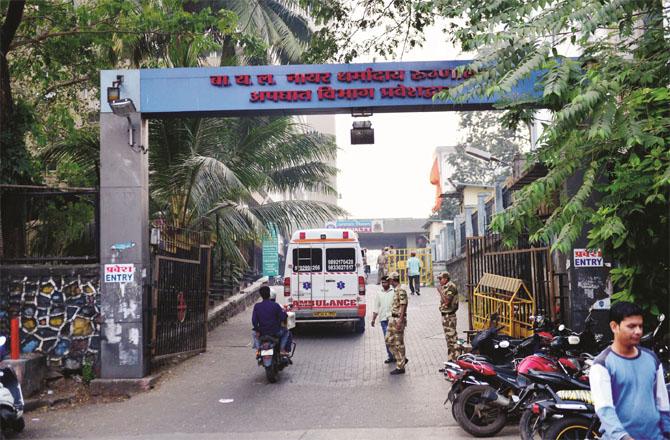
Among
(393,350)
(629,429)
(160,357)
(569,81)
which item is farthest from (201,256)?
(629,429)

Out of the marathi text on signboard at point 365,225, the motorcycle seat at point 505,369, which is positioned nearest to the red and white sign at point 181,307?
the motorcycle seat at point 505,369

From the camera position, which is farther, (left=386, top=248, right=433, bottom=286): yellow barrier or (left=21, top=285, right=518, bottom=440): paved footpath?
(left=386, top=248, right=433, bottom=286): yellow barrier

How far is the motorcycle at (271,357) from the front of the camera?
10.9m

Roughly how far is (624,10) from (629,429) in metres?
4.95

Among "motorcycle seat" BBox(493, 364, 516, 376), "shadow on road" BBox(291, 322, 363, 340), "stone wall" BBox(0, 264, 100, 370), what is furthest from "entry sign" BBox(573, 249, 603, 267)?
"stone wall" BBox(0, 264, 100, 370)

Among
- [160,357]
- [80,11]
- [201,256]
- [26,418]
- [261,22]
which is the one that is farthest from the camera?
[261,22]

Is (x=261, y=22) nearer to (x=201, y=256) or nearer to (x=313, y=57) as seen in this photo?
(x=313, y=57)

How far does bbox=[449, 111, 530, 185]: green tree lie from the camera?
1567 inches

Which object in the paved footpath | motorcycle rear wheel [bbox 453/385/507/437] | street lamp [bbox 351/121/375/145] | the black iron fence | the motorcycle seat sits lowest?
the paved footpath

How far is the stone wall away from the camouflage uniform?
4770 millimetres

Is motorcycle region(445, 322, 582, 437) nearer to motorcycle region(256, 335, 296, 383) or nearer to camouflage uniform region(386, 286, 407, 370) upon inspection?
camouflage uniform region(386, 286, 407, 370)

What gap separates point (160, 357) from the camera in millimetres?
11289

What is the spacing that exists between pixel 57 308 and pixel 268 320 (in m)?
3.32

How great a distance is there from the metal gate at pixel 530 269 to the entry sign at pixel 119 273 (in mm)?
5665
